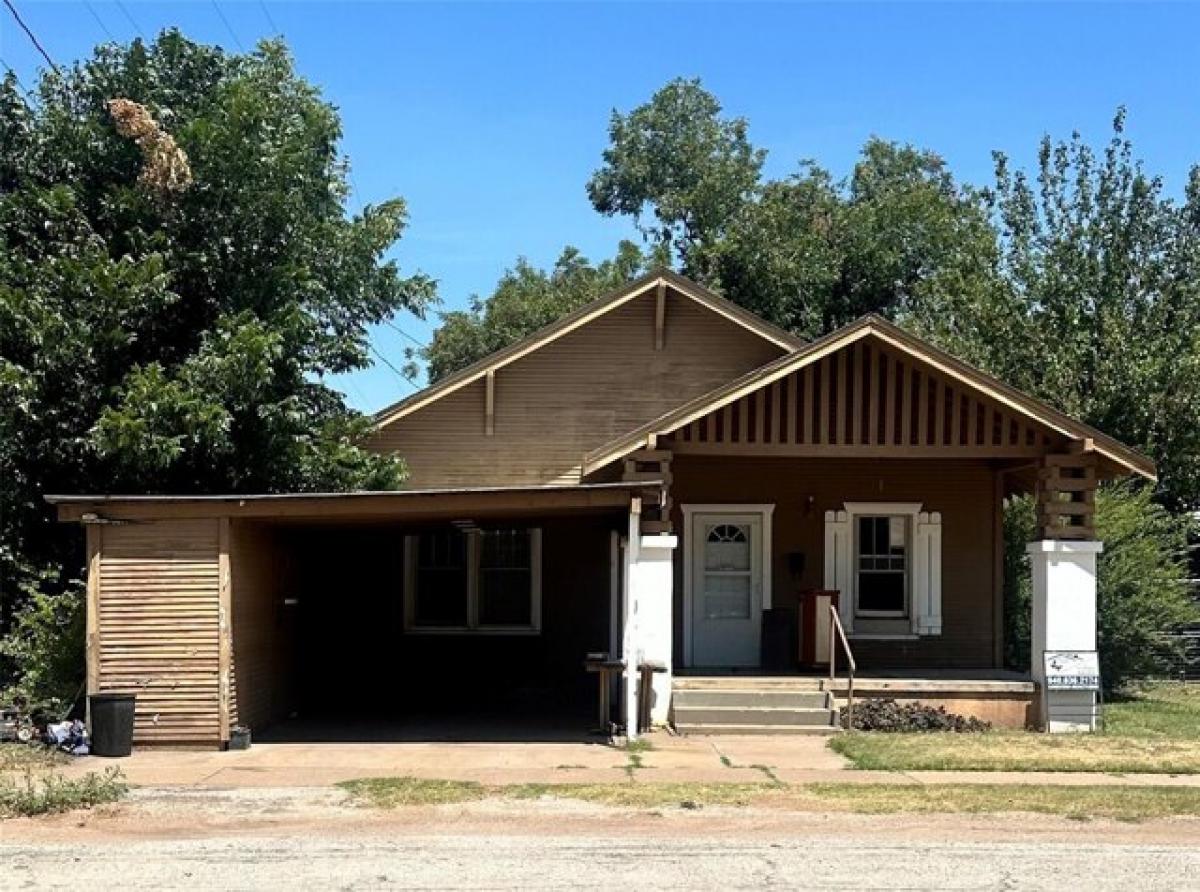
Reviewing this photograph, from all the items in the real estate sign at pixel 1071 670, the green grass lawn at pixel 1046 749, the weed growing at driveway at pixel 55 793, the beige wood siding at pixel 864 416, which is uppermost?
the beige wood siding at pixel 864 416

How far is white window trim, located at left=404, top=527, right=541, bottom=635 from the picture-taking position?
58.1ft

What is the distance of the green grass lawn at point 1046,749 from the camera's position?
11664 mm

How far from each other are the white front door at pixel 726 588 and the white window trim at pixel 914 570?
0.97 metres

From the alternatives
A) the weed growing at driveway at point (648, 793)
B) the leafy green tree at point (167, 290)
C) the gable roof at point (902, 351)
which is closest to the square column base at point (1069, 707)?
the gable roof at point (902, 351)

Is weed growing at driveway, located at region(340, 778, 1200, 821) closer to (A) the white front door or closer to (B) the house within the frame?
(B) the house

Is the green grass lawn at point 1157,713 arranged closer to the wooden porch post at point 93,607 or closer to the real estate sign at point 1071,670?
the real estate sign at point 1071,670

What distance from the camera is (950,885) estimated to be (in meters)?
7.15

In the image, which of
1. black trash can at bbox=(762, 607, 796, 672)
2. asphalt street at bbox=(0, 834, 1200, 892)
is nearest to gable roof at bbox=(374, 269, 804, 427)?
black trash can at bbox=(762, 607, 796, 672)

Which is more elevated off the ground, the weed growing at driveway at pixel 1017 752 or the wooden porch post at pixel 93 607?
Answer: the wooden porch post at pixel 93 607

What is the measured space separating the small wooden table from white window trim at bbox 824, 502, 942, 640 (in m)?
4.09

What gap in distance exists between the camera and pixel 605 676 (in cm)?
1357

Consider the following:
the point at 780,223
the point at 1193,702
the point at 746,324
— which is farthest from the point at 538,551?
the point at 780,223

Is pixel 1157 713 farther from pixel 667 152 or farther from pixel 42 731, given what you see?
pixel 667 152

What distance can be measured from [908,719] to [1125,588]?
5.16m
